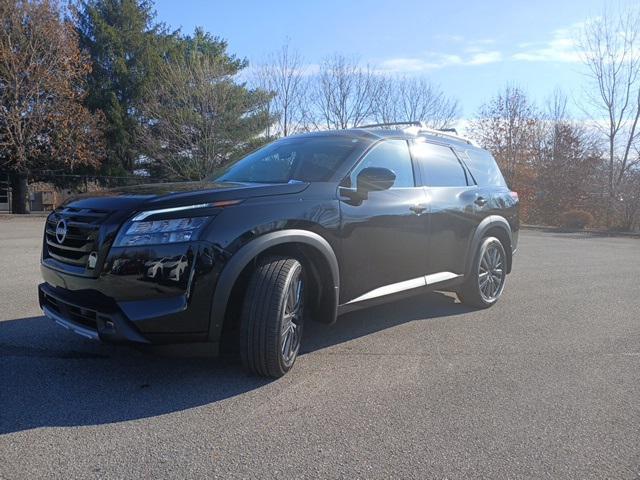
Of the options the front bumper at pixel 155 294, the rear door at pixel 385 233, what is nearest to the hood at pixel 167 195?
the front bumper at pixel 155 294

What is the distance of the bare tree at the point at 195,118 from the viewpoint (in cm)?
2558

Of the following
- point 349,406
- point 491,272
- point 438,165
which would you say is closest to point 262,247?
point 349,406

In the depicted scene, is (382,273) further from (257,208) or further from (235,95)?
(235,95)

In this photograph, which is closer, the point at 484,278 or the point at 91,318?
the point at 91,318

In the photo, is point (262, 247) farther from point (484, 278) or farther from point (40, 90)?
point (40, 90)

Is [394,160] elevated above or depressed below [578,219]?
above

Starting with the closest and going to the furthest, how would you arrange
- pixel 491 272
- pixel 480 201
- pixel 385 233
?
pixel 385 233 < pixel 480 201 < pixel 491 272

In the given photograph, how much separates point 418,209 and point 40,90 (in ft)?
75.2

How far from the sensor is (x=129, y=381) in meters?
3.64

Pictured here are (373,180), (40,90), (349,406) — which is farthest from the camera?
(40,90)

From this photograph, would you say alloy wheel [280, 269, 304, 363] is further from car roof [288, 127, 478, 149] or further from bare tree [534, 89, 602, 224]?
bare tree [534, 89, 602, 224]

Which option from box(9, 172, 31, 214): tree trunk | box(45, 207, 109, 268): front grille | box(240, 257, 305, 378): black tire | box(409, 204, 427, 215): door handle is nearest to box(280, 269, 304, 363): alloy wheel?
box(240, 257, 305, 378): black tire

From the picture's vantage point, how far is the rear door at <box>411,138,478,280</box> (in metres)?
5.03

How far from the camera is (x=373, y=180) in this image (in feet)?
13.6
